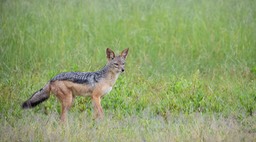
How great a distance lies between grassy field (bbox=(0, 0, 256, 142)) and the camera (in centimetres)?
712

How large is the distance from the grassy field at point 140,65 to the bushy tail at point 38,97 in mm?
171

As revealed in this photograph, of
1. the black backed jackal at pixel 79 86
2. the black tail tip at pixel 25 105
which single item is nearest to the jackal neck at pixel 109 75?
the black backed jackal at pixel 79 86

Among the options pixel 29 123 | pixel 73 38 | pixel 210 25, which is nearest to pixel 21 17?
pixel 73 38

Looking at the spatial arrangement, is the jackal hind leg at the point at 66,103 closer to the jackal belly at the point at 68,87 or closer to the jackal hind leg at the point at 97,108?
the jackal belly at the point at 68,87

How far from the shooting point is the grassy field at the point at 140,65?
7125mm

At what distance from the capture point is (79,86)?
7566 mm

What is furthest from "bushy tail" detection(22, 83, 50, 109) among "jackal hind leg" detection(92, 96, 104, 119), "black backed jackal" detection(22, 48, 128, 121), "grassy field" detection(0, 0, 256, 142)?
"jackal hind leg" detection(92, 96, 104, 119)

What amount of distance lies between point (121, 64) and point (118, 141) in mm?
1638

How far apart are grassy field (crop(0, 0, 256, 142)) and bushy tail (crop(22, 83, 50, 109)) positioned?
0.56 ft

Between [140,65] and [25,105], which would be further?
[140,65]

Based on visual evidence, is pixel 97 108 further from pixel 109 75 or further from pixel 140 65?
pixel 140 65

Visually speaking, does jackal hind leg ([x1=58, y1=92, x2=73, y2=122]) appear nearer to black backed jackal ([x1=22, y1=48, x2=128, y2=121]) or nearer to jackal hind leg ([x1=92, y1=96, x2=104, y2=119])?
black backed jackal ([x1=22, y1=48, x2=128, y2=121])

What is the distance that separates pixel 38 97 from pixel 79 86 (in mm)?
603

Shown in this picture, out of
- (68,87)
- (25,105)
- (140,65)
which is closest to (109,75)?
(68,87)
